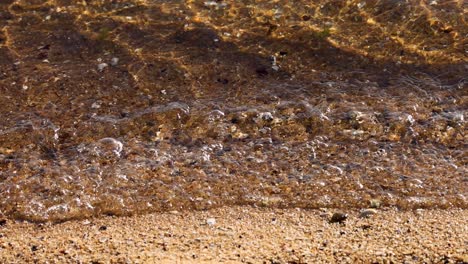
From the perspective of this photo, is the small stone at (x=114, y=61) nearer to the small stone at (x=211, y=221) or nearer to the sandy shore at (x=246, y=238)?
the sandy shore at (x=246, y=238)

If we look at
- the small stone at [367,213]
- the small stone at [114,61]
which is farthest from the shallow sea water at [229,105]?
the small stone at [367,213]

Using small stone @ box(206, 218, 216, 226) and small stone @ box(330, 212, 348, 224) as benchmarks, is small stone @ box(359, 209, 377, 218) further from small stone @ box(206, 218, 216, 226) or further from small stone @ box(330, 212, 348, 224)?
small stone @ box(206, 218, 216, 226)

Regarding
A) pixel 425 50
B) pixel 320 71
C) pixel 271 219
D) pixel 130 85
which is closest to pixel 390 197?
pixel 271 219

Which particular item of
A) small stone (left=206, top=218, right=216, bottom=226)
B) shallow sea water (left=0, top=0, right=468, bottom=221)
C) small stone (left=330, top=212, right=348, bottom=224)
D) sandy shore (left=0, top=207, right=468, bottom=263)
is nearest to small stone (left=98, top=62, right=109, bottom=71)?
shallow sea water (left=0, top=0, right=468, bottom=221)

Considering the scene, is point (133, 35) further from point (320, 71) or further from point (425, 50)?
point (425, 50)

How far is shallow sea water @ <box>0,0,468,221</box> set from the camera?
5633mm

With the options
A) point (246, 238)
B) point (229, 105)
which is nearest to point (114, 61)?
point (229, 105)

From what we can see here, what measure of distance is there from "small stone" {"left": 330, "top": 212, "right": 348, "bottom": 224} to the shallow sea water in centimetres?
17

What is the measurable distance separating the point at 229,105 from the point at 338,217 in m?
2.04

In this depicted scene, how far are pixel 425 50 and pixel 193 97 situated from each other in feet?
9.65

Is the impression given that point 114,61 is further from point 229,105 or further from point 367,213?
point 367,213

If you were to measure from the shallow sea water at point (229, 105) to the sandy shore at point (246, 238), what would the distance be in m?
0.17

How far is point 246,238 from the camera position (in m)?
4.97

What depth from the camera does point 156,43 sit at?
303 inches
